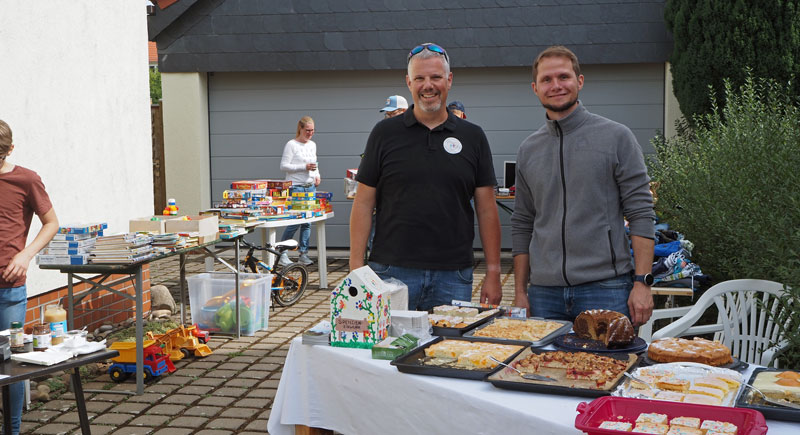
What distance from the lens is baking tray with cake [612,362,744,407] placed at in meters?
2.22

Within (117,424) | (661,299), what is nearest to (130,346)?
(117,424)

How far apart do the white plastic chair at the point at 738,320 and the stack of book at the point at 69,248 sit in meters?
3.63

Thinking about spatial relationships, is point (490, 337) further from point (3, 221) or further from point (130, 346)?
point (130, 346)

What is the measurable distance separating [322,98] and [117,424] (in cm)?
770

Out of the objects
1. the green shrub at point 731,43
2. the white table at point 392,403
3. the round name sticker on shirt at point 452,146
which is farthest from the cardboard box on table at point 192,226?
the green shrub at point 731,43

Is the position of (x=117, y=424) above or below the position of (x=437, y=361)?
below

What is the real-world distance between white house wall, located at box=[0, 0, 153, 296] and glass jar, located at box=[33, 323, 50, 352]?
2.69 m

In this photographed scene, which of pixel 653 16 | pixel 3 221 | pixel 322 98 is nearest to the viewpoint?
pixel 3 221

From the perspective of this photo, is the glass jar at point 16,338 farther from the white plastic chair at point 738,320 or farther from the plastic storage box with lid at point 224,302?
the plastic storage box with lid at point 224,302

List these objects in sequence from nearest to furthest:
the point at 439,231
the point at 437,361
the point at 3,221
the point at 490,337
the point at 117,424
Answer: the point at 437,361 < the point at 490,337 < the point at 439,231 < the point at 3,221 < the point at 117,424

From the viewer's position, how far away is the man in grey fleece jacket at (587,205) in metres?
3.26

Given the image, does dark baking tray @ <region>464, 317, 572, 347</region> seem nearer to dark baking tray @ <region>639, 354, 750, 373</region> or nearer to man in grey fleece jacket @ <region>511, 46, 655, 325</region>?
man in grey fleece jacket @ <region>511, 46, 655, 325</region>

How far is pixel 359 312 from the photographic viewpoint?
2.95 metres

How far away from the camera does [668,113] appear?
11.1m
